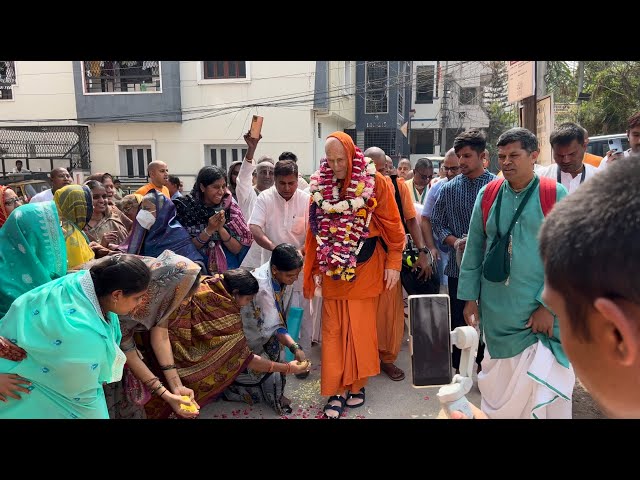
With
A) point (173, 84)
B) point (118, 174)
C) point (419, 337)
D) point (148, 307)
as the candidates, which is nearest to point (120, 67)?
point (173, 84)

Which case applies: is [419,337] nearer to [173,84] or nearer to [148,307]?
[148,307]

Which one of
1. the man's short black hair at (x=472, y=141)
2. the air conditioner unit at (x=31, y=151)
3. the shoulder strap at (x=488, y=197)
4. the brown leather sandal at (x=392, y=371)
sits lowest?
the brown leather sandal at (x=392, y=371)

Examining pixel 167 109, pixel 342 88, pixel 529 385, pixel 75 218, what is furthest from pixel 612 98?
pixel 75 218

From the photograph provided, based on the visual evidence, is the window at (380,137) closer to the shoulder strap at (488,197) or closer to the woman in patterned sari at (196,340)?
the shoulder strap at (488,197)

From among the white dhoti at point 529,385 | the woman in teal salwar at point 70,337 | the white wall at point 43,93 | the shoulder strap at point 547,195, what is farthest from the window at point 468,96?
the woman in teal salwar at point 70,337

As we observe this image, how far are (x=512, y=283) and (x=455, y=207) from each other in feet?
3.28

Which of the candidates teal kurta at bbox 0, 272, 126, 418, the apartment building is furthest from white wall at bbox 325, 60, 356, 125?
teal kurta at bbox 0, 272, 126, 418

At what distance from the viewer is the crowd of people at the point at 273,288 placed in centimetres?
202

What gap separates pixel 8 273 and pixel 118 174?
16.4 meters

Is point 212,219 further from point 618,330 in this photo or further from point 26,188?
point 26,188

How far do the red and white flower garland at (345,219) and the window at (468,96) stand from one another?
30.6 metres

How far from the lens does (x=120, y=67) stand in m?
17.5

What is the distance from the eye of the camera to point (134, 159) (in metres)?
18.1

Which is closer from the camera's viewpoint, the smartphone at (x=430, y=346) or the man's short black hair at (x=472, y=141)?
the smartphone at (x=430, y=346)
